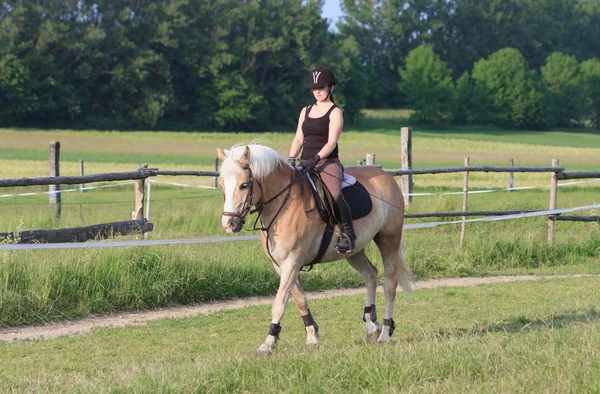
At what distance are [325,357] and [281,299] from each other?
1135 millimetres

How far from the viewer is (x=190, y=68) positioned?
79.9 meters

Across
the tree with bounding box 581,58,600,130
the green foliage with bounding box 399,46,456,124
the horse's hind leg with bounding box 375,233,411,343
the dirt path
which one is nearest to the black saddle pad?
the horse's hind leg with bounding box 375,233,411,343

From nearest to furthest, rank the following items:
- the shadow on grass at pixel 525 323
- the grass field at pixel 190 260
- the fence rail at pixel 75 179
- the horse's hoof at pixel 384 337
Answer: the horse's hoof at pixel 384 337 < the shadow on grass at pixel 525 323 < the grass field at pixel 190 260 < the fence rail at pixel 75 179

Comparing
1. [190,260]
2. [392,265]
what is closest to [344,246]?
[392,265]

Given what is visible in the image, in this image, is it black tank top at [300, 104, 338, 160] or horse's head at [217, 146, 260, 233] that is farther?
black tank top at [300, 104, 338, 160]

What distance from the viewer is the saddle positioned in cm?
773

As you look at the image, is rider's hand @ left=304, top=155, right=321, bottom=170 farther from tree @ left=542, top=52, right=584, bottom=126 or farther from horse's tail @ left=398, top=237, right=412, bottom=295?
tree @ left=542, top=52, right=584, bottom=126

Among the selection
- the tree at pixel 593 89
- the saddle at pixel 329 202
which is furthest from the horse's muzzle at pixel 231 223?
the tree at pixel 593 89

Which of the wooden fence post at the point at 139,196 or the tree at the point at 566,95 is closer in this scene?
the wooden fence post at the point at 139,196

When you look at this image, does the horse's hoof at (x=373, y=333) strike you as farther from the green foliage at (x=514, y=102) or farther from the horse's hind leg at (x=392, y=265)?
the green foliage at (x=514, y=102)

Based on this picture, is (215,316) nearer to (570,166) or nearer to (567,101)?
(570,166)

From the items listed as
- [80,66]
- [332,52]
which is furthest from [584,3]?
[80,66]

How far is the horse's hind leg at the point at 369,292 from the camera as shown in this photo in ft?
27.8

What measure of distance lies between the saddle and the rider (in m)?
0.06
